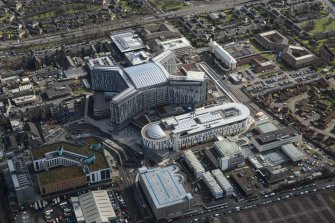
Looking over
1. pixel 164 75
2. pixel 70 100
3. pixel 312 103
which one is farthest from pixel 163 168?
pixel 312 103

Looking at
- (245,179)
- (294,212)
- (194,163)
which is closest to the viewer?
(294,212)

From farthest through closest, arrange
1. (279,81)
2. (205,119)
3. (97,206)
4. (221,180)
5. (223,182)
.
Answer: (279,81) → (205,119) → (221,180) → (223,182) → (97,206)

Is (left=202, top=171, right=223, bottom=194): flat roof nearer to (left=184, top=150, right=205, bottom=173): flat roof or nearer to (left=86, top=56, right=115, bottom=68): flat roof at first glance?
(left=184, top=150, right=205, bottom=173): flat roof

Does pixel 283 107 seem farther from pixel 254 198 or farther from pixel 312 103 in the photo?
pixel 254 198

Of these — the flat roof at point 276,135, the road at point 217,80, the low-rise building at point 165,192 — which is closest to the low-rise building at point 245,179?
the flat roof at point 276,135

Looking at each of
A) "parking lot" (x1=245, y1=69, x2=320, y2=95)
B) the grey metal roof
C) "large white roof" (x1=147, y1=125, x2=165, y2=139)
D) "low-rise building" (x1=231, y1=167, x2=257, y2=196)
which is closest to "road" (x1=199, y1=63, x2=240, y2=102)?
"parking lot" (x1=245, y1=69, x2=320, y2=95)

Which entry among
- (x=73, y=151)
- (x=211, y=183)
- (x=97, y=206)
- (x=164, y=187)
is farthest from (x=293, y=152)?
(x=73, y=151)

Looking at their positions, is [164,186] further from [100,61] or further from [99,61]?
[99,61]
